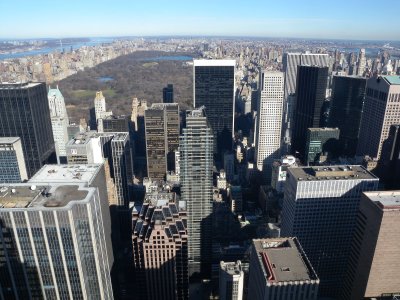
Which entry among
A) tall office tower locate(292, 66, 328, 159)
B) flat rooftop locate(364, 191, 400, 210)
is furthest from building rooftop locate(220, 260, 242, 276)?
tall office tower locate(292, 66, 328, 159)

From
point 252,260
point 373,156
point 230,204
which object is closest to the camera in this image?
point 252,260

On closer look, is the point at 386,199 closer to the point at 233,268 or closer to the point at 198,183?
the point at 233,268

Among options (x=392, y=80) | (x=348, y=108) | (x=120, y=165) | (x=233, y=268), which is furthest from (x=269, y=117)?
(x=233, y=268)

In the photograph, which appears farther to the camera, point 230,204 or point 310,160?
point 310,160

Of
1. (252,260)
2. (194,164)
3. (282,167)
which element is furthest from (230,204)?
(252,260)

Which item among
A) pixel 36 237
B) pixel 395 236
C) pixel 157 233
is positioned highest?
pixel 36 237

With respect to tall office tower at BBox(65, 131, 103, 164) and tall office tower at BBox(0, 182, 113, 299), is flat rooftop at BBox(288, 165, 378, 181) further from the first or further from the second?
tall office tower at BBox(65, 131, 103, 164)

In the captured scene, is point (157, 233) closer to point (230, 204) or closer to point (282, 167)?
point (230, 204)
